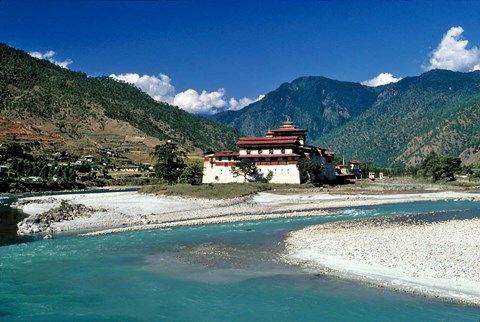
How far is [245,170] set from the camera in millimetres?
79375

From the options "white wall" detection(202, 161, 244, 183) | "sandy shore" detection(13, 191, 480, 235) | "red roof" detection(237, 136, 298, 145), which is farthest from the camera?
"white wall" detection(202, 161, 244, 183)

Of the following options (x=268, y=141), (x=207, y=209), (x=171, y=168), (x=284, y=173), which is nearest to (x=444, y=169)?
(x=284, y=173)

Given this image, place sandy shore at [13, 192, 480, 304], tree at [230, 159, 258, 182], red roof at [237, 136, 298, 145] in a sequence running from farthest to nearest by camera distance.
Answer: red roof at [237, 136, 298, 145]
tree at [230, 159, 258, 182]
sandy shore at [13, 192, 480, 304]

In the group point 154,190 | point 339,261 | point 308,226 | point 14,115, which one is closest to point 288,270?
point 339,261

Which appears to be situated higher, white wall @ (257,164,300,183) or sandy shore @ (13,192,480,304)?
white wall @ (257,164,300,183)

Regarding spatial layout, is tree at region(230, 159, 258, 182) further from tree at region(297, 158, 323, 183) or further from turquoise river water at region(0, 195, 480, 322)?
turquoise river water at region(0, 195, 480, 322)

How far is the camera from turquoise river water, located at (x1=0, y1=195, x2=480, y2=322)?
17672mm

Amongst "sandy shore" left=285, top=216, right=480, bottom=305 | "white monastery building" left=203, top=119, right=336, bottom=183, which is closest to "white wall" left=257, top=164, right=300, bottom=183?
"white monastery building" left=203, top=119, right=336, bottom=183

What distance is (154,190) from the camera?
7612 centimetres

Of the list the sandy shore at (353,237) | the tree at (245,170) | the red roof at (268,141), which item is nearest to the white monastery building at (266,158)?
the red roof at (268,141)

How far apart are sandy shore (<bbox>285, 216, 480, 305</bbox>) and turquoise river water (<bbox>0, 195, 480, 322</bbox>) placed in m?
1.19

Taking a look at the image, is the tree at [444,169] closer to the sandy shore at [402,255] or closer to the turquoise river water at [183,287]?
the sandy shore at [402,255]

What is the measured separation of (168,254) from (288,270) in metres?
9.12

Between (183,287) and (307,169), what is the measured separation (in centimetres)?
5919
